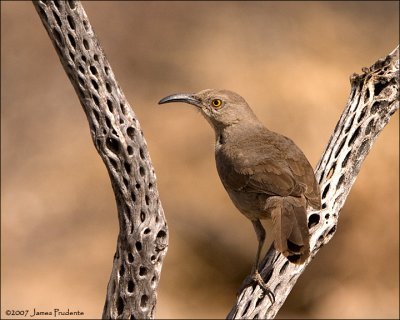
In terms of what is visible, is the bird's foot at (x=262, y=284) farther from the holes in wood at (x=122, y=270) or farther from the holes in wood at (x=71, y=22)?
the holes in wood at (x=71, y=22)

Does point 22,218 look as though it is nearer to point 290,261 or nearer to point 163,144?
point 163,144

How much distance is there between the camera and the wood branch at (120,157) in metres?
4.27

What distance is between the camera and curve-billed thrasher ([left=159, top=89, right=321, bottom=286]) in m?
4.99

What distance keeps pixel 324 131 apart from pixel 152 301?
5638mm

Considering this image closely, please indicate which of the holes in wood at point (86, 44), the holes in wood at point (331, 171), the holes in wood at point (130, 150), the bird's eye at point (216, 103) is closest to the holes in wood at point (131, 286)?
the holes in wood at point (130, 150)

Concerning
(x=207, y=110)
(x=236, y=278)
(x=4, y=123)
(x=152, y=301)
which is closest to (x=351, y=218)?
(x=236, y=278)

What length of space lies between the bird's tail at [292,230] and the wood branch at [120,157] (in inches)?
30.2

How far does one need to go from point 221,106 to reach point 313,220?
150cm

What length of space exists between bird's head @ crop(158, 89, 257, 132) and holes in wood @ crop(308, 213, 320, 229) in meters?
1.31

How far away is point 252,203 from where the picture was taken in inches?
219

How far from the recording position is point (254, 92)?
33.9ft

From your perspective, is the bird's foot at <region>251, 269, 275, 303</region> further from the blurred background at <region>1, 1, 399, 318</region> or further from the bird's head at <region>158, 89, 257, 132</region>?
the blurred background at <region>1, 1, 399, 318</region>

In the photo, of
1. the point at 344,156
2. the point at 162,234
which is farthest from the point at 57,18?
the point at 344,156

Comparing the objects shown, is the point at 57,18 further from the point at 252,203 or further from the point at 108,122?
the point at 252,203
